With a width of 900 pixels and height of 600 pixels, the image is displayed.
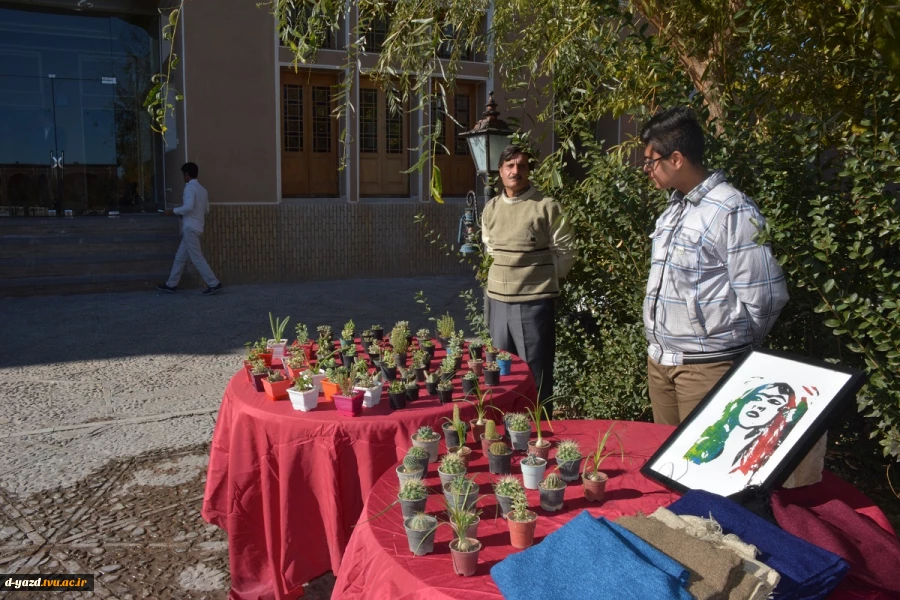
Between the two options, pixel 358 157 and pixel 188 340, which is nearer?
pixel 188 340

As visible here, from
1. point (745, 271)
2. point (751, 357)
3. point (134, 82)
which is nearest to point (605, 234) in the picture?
point (745, 271)

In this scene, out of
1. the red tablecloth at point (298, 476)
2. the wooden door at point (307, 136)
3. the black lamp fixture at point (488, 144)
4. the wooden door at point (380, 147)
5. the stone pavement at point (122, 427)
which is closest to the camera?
the red tablecloth at point (298, 476)

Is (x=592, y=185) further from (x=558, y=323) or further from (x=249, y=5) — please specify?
(x=249, y=5)

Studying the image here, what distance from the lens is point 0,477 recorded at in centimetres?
448

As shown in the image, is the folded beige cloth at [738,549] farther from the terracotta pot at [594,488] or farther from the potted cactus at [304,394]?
the potted cactus at [304,394]

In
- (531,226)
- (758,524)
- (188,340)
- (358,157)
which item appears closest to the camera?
(758,524)

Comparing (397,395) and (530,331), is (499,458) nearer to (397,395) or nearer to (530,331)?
(397,395)

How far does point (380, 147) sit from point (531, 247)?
10165mm

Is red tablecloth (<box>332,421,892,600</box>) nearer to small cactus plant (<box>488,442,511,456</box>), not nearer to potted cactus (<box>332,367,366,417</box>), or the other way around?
small cactus plant (<box>488,442,511,456</box>)

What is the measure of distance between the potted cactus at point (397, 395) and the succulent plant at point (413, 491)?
96 cm

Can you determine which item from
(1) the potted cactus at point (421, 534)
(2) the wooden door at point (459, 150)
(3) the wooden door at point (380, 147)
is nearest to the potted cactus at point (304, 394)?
(1) the potted cactus at point (421, 534)

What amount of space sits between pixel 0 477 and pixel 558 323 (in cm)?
357

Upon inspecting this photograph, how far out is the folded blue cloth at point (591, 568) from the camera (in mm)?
1438

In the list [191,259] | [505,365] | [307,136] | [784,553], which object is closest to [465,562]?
[784,553]
